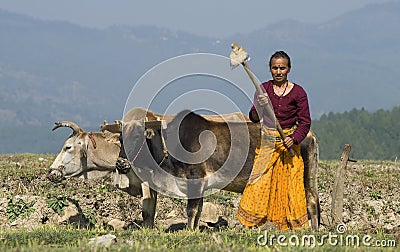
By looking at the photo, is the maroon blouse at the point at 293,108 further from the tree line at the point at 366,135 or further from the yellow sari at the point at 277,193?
the tree line at the point at 366,135

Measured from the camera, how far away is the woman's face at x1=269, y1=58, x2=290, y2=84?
9484 millimetres

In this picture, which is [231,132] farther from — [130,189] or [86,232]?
[86,232]

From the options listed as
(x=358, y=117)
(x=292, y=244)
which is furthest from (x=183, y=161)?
(x=358, y=117)

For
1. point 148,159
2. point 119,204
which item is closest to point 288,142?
point 148,159

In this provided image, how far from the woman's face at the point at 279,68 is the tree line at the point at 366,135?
297 ft

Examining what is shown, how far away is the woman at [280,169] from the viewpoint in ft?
31.4

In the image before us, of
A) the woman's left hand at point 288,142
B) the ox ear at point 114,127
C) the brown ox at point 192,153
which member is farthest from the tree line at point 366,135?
the woman's left hand at point 288,142

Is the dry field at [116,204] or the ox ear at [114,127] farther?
the dry field at [116,204]

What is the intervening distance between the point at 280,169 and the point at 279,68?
1481 millimetres

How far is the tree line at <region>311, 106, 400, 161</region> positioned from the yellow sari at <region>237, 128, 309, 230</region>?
90.1 metres

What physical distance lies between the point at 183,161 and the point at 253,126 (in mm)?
1443

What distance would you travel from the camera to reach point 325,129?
109312 millimetres

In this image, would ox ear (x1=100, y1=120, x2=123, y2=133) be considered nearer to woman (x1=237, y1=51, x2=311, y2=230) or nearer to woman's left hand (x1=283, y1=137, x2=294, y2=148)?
woman (x1=237, y1=51, x2=311, y2=230)

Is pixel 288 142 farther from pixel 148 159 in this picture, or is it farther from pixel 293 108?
pixel 148 159
